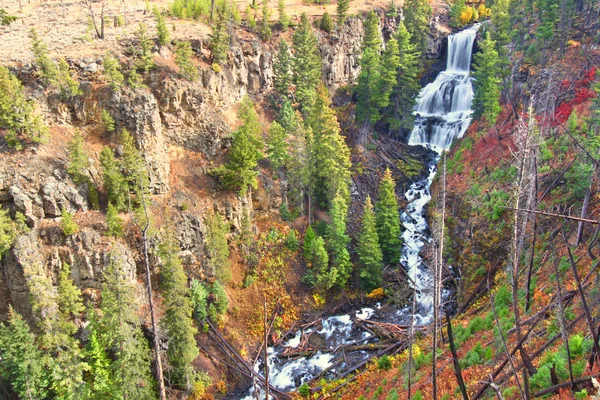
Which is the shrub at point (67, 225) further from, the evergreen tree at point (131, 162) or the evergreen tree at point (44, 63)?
the evergreen tree at point (44, 63)

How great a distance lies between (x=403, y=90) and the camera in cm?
5100

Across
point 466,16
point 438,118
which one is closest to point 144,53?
point 438,118

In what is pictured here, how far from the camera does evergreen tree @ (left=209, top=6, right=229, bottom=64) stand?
40.2m

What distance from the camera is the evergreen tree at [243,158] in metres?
35.0

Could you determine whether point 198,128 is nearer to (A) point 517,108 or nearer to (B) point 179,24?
(B) point 179,24

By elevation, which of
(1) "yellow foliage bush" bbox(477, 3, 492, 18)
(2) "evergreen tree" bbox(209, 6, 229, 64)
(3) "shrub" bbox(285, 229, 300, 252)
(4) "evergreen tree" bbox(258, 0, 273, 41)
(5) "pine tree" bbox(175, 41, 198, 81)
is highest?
(1) "yellow foliage bush" bbox(477, 3, 492, 18)

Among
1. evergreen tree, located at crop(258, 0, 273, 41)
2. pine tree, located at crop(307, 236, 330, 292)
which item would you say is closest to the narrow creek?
pine tree, located at crop(307, 236, 330, 292)

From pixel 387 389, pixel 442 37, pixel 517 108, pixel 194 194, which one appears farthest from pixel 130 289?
pixel 442 37

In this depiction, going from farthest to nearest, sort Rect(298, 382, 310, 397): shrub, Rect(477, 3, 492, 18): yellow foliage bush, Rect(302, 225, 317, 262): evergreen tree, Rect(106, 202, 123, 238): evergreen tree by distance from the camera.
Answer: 1. Rect(477, 3, 492, 18): yellow foliage bush
2. Rect(302, 225, 317, 262): evergreen tree
3. Rect(106, 202, 123, 238): evergreen tree
4. Rect(298, 382, 310, 397): shrub

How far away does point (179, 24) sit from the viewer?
44344 millimetres

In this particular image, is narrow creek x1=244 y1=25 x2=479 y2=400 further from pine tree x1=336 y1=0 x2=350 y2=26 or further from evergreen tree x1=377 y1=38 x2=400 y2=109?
pine tree x1=336 y1=0 x2=350 y2=26

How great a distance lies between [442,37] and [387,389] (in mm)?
54370

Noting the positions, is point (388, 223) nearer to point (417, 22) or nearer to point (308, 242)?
point (308, 242)

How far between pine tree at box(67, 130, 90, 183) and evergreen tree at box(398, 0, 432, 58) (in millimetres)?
44004
